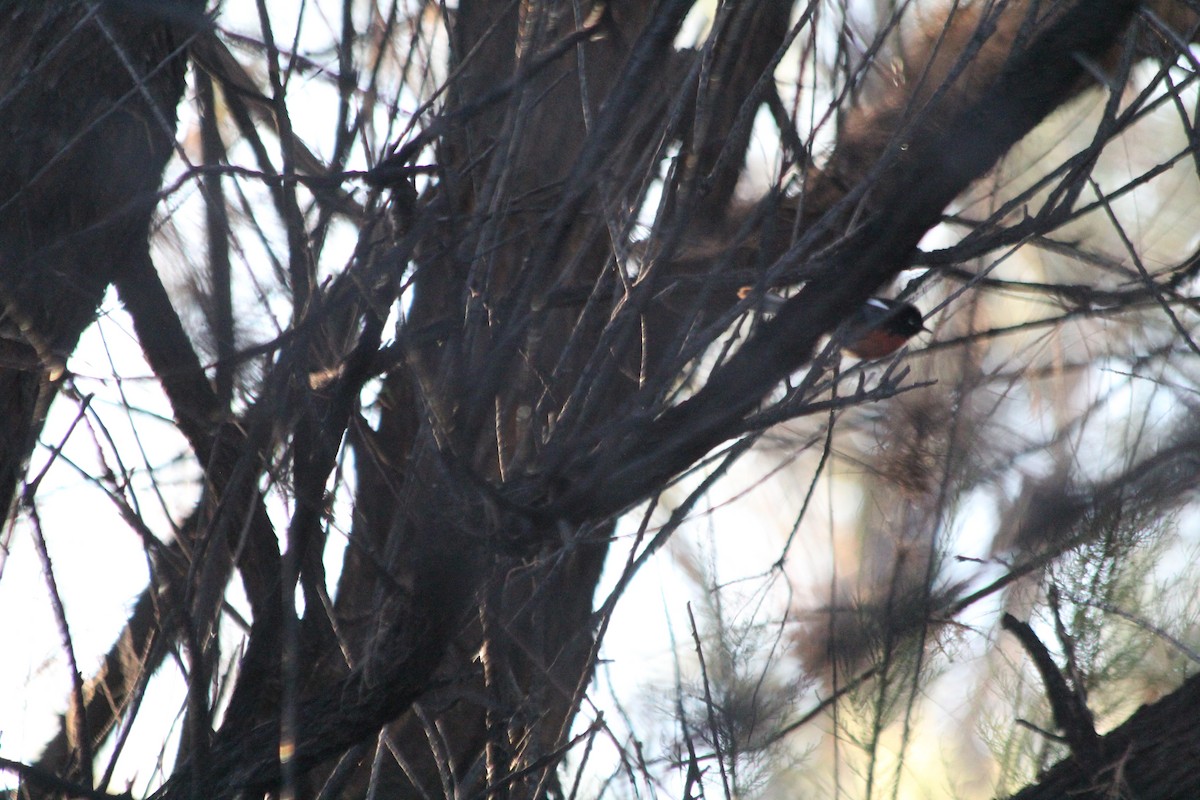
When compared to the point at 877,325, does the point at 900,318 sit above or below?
above

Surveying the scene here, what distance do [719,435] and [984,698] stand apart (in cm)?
149

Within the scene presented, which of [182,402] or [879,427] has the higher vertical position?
[182,402]

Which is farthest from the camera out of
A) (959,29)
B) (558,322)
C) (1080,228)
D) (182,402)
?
(1080,228)

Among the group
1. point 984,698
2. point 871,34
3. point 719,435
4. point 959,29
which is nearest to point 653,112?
point 719,435

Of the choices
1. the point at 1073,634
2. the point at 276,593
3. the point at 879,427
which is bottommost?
the point at 1073,634

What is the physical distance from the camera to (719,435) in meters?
1.42

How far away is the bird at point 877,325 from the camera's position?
1.47 metres

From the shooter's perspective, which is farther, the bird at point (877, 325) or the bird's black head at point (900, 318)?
the bird's black head at point (900, 318)

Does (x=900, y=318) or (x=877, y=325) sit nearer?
(x=877, y=325)

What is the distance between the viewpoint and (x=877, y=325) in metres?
1.51

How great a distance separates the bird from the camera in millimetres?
1472

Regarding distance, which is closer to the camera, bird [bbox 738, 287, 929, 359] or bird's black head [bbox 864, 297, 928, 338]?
bird [bbox 738, 287, 929, 359]

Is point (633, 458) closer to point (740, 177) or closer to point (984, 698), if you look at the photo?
point (740, 177)

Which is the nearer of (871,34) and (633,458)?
(633,458)
